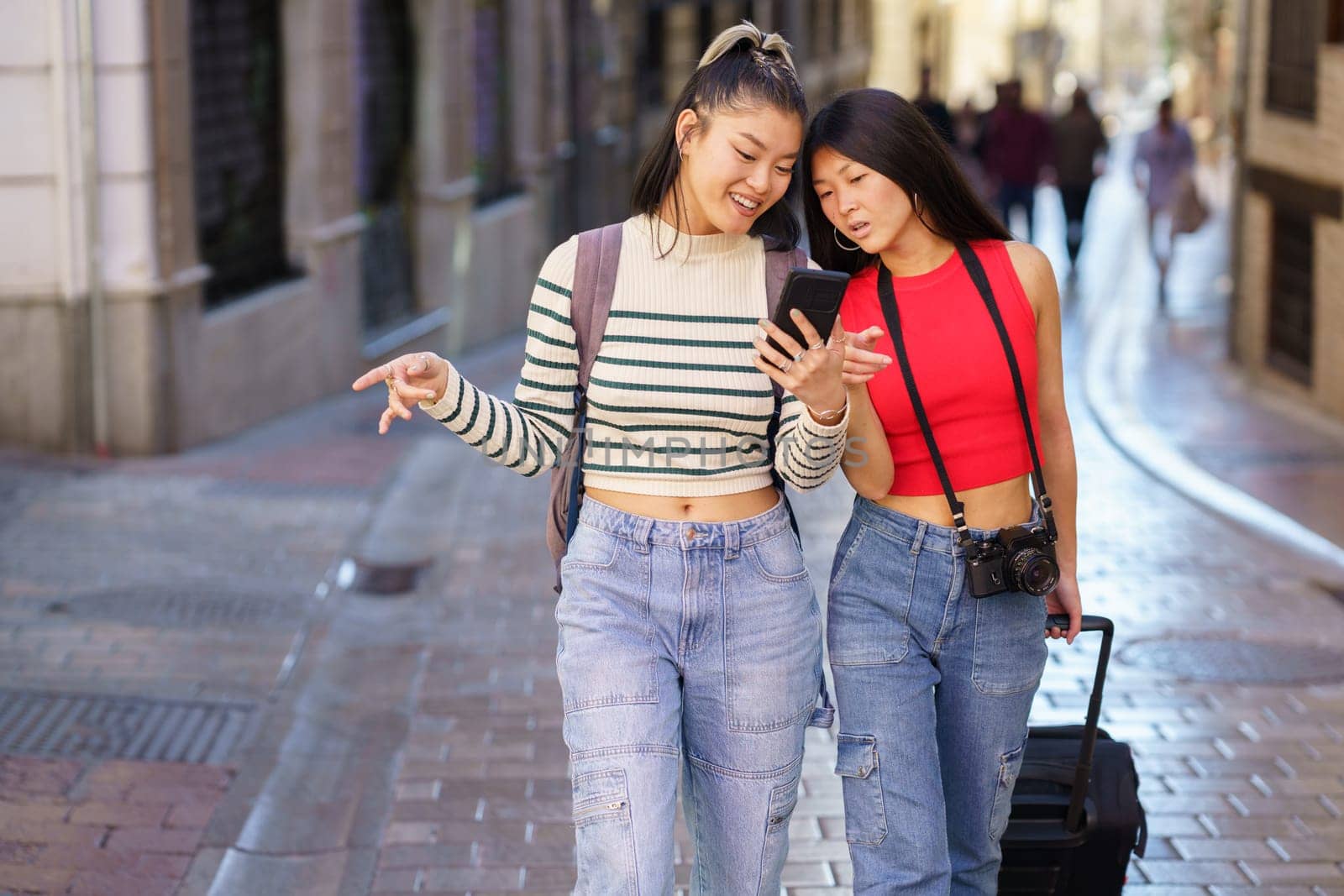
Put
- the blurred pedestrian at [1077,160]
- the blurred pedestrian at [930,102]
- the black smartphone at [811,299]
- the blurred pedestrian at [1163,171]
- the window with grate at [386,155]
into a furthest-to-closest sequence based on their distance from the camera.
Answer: the blurred pedestrian at [1077,160]
the blurred pedestrian at [1163,171]
the blurred pedestrian at [930,102]
the window with grate at [386,155]
the black smartphone at [811,299]

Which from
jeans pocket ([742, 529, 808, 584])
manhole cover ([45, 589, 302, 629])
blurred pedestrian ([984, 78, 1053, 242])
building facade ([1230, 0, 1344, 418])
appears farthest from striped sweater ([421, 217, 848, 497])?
blurred pedestrian ([984, 78, 1053, 242])

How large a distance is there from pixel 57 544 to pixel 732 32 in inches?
221

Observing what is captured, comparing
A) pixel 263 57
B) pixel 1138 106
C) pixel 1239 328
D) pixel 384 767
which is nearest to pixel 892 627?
pixel 384 767

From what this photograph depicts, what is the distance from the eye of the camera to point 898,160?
3295 mm

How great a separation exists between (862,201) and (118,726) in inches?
137

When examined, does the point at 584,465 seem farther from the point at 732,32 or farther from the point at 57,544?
the point at 57,544

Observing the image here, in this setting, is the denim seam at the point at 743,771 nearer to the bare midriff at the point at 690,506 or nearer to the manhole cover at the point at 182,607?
the bare midriff at the point at 690,506

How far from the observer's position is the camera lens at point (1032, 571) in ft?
10.8

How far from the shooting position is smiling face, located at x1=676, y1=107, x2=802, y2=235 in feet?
10.5

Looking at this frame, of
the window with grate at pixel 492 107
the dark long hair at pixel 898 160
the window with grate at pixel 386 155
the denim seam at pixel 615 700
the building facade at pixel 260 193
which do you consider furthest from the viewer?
the window with grate at pixel 492 107

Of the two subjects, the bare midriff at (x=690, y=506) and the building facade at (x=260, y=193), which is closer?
the bare midriff at (x=690, y=506)

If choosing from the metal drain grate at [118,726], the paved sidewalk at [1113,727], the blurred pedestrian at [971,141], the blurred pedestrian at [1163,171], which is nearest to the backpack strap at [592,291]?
the paved sidewalk at [1113,727]

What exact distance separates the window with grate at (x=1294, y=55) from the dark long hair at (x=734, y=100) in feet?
32.9

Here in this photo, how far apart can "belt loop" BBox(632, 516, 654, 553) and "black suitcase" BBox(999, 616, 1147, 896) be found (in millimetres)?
955
